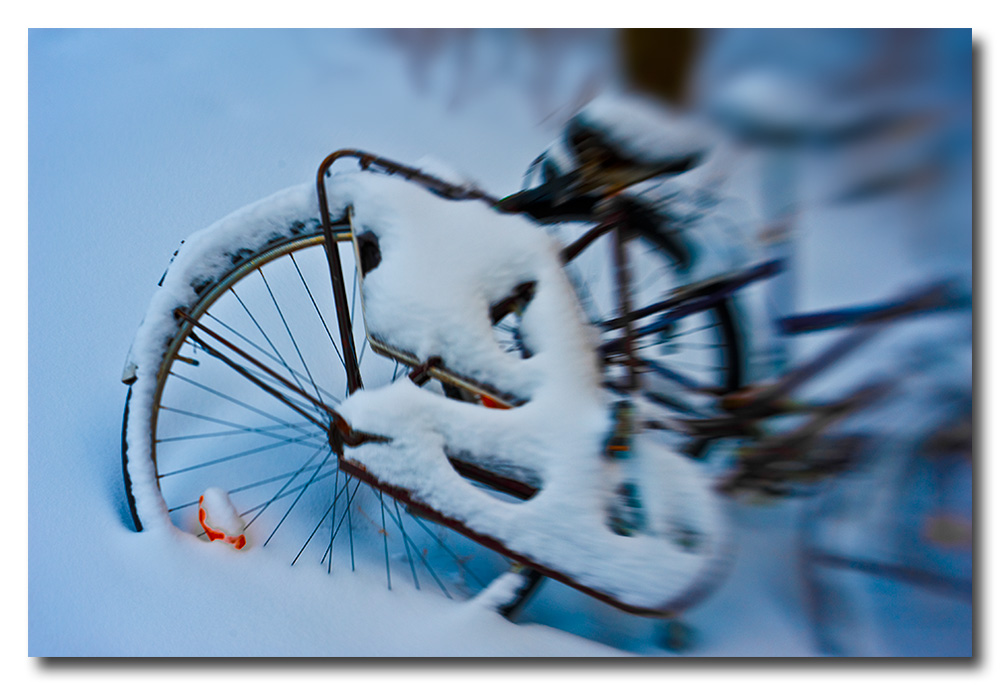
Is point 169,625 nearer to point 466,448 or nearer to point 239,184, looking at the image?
point 466,448

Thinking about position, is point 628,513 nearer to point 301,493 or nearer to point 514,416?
point 514,416

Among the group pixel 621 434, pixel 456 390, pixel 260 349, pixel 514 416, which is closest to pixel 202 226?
pixel 260 349

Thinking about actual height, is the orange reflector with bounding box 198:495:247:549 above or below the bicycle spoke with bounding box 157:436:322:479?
below

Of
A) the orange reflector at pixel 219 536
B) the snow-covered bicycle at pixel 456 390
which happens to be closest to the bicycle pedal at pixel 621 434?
the snow-covered bicycle at pixel 456 390

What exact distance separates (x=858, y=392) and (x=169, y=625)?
3.23ft

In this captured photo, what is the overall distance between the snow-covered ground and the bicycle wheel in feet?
0.20

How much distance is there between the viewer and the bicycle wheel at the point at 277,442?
33.0 inches

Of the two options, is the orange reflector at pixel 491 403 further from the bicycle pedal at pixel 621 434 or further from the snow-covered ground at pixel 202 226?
the snow-covered ground at pixel 202 226

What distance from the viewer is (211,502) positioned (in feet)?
2.71

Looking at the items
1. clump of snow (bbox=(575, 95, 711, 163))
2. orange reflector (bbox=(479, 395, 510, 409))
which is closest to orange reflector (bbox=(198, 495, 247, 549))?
orange reflector (bbox=(479, 395, 510, 409))

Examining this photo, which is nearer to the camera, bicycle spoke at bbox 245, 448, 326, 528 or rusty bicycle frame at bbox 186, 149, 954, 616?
rusty bicycle frame at bbox 186, 149, 954, 616

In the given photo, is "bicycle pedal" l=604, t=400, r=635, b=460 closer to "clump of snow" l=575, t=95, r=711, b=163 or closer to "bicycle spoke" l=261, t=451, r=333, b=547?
"clump of snow" l=575, t=95, r=711, b=163

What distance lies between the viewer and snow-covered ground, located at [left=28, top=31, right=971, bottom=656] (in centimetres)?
74

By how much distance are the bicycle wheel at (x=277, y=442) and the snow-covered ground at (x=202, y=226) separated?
0.06 metres
